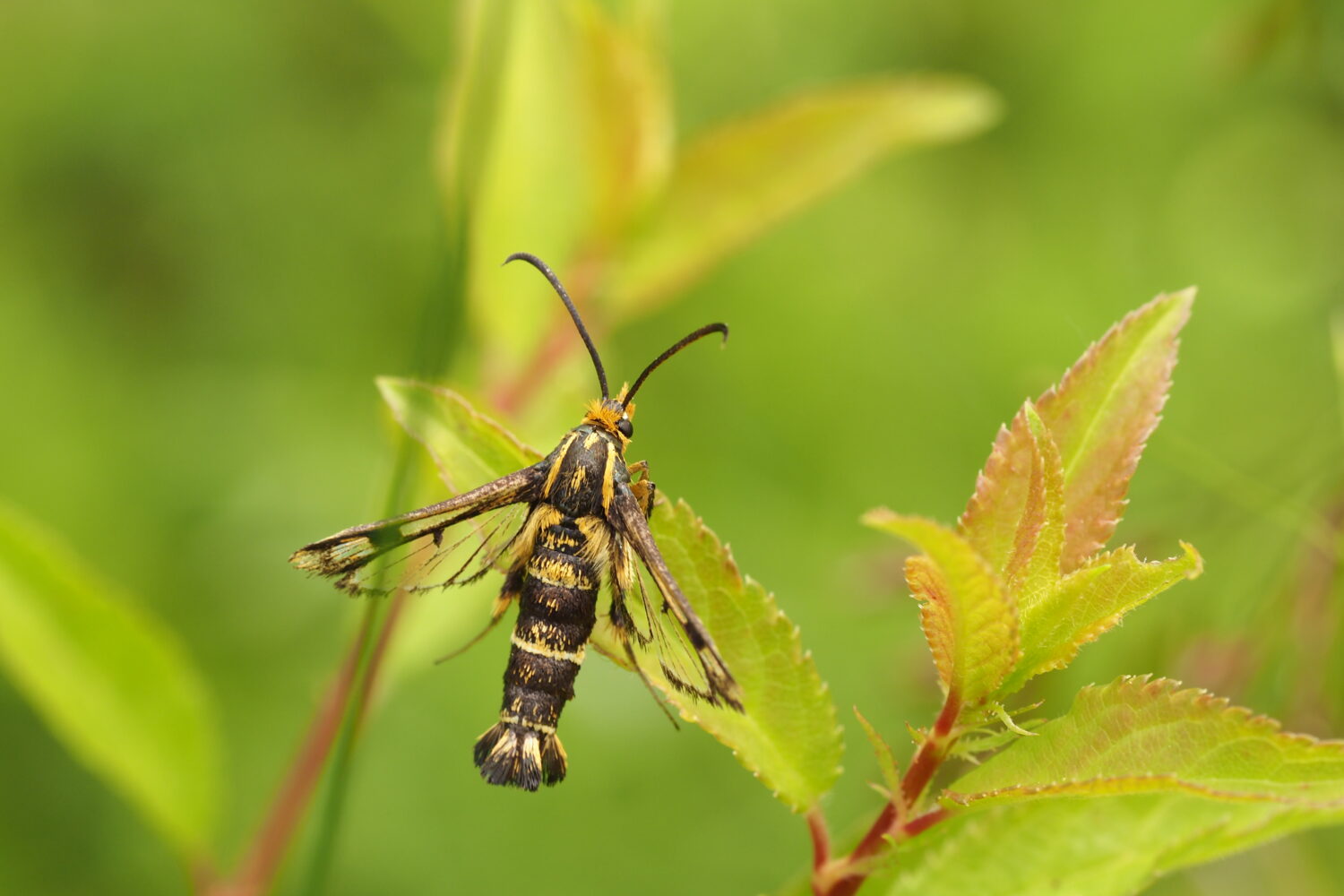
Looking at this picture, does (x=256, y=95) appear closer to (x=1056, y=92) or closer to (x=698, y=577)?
(x=1056, y=92)

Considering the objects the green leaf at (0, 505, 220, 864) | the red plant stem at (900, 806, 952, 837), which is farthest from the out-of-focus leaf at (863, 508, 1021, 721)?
the green leaf at (0, 505, 220, 864)

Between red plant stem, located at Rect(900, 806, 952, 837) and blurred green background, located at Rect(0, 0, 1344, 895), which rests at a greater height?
blurred green background, located at Rect(0, 0, 1344, 895)

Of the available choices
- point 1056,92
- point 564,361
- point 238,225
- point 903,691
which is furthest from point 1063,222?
point 238,225

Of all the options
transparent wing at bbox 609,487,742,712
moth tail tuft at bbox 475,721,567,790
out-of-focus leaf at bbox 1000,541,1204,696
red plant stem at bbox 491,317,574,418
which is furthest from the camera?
red plant stem at bbox 491,317,574,418

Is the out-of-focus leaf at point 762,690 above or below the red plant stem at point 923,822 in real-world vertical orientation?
above

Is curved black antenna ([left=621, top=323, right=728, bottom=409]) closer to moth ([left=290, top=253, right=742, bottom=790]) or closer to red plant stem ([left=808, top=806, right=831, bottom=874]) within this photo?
moth ([left=290, top=253, right=742, bottom=790])

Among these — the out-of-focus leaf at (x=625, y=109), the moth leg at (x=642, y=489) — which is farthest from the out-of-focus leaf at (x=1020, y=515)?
the out-of-focus leaf at (x=625, y=109)

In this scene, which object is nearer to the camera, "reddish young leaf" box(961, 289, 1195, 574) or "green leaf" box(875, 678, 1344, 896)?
"green leaf" box(875, 678, 1344, 896)

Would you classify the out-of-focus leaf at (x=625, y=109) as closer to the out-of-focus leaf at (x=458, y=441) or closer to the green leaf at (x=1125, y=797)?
the out-of-focus leaf at (x=458, y=441)
